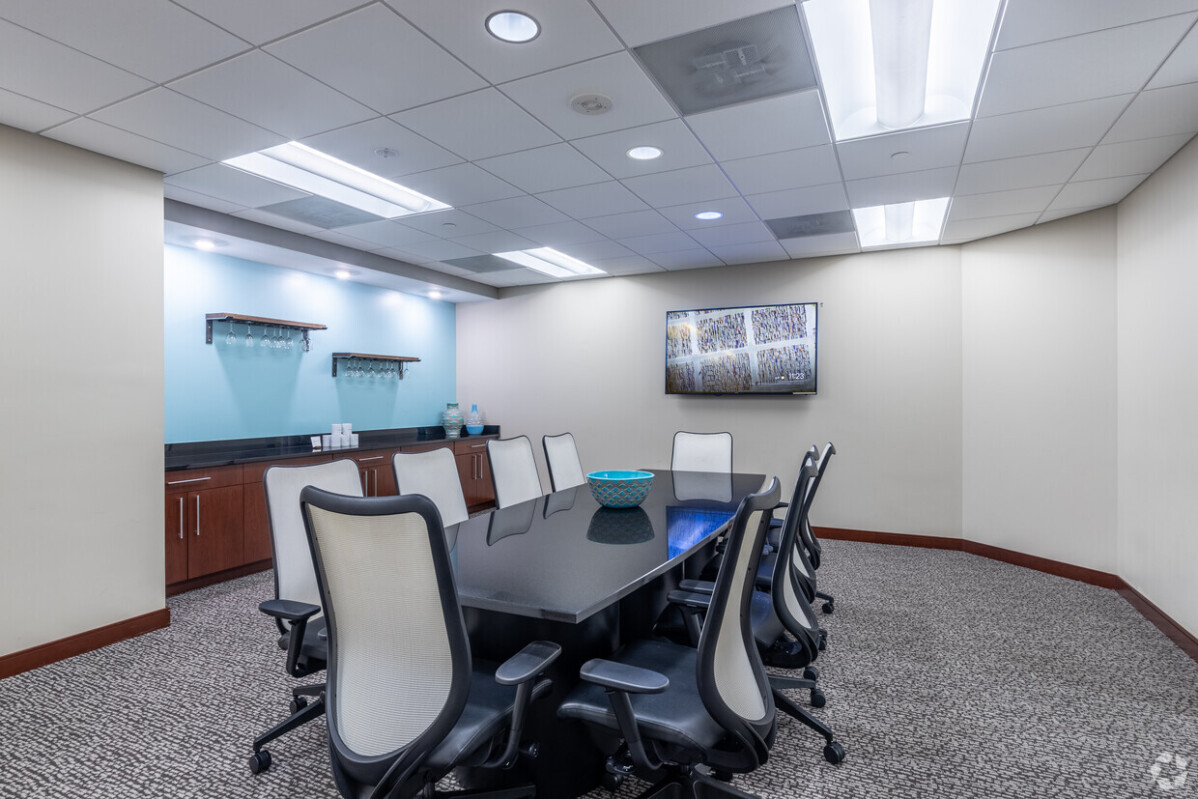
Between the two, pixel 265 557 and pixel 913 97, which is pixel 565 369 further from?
pixel 913 97

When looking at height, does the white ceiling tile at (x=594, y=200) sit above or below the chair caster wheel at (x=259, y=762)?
above

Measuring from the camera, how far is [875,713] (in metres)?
2.50

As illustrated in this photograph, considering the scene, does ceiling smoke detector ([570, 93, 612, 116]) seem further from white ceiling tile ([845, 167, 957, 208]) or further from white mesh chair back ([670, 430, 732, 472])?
white mesh chair back ([670, 430, 732, 472])

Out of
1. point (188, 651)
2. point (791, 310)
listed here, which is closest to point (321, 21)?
point (188, 651)

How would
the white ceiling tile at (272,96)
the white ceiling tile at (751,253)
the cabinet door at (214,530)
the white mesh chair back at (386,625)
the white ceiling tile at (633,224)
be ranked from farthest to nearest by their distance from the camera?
the white ceiling tile at (751,253)
the white ceiling tile at (633,224)
the cabinet door at (214,530)
the white ceiling tile at (272,96)
the white mesh chair back at (386,625)

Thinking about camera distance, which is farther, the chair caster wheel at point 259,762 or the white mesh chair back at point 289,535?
the white mesh chair back at point 289,535

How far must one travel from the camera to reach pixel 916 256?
528cm

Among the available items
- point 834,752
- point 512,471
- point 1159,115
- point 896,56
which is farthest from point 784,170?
point 834,752

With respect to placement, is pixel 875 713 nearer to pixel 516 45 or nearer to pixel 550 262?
pixel 516 45

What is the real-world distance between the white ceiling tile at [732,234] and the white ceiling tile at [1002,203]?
50.1 inches

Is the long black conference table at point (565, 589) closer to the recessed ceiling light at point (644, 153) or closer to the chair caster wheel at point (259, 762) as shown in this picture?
the chair caster wheel at point (259, 762)

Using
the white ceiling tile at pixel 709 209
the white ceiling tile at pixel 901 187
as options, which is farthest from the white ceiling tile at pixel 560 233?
the white ceiling tile at pixel 901 187

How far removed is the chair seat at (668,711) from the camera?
150 cm

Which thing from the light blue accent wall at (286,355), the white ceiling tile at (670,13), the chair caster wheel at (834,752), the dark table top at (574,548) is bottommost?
the chair caster wheel at (834,752)
